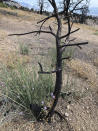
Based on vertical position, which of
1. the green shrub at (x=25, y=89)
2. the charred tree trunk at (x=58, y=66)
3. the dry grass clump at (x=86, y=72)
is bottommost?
the dry grass clump at (x=86, y=72)

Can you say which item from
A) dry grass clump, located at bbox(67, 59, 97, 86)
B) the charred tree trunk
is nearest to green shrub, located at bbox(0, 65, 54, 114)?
the charred tree trunk

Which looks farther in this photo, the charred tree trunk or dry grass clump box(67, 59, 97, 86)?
dry grass clump box(67, 59, 97, 86)

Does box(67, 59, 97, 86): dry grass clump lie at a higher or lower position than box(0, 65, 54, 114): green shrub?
lower

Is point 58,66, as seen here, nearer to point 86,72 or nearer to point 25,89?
point 25,89

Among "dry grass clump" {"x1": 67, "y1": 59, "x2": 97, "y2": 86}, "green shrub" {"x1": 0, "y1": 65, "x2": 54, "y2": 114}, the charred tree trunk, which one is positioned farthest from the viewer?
"dry grass clump" {"x1": 67, "y1": 59, "x2": 97, "y2": 86}

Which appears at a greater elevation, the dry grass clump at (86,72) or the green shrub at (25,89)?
the green shrub at (25,89)

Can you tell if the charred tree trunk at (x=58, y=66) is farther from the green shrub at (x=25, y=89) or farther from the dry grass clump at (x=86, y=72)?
the dry grass clump at (x=86, y=72)

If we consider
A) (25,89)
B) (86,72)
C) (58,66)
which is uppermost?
(58,66)

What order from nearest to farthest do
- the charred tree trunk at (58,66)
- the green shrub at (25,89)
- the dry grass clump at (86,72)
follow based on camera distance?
the charred tree trunk at (58,66) → the green shrub at (25,89) → the dry grass clump at (86,72)

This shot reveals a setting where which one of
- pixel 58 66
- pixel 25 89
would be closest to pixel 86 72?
pixel 25 89

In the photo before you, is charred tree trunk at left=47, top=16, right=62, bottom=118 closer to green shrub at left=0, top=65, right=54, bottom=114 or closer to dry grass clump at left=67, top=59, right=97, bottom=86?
green shrub at left=0, top=65, right=54, bottom=114

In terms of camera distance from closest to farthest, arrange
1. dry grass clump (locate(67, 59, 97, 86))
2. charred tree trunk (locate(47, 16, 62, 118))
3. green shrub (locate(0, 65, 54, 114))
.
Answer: charred tree trunk (locate(47, 16, 62, 118)) < green shrub (locate(0, 65, 54, 114)) < dry grass clump (locate(67, 59, 97, 86))

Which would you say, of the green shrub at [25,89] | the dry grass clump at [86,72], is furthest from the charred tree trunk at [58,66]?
the dry grass clump at [86,72]

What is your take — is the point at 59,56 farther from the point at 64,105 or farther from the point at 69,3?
the point at 64,105
